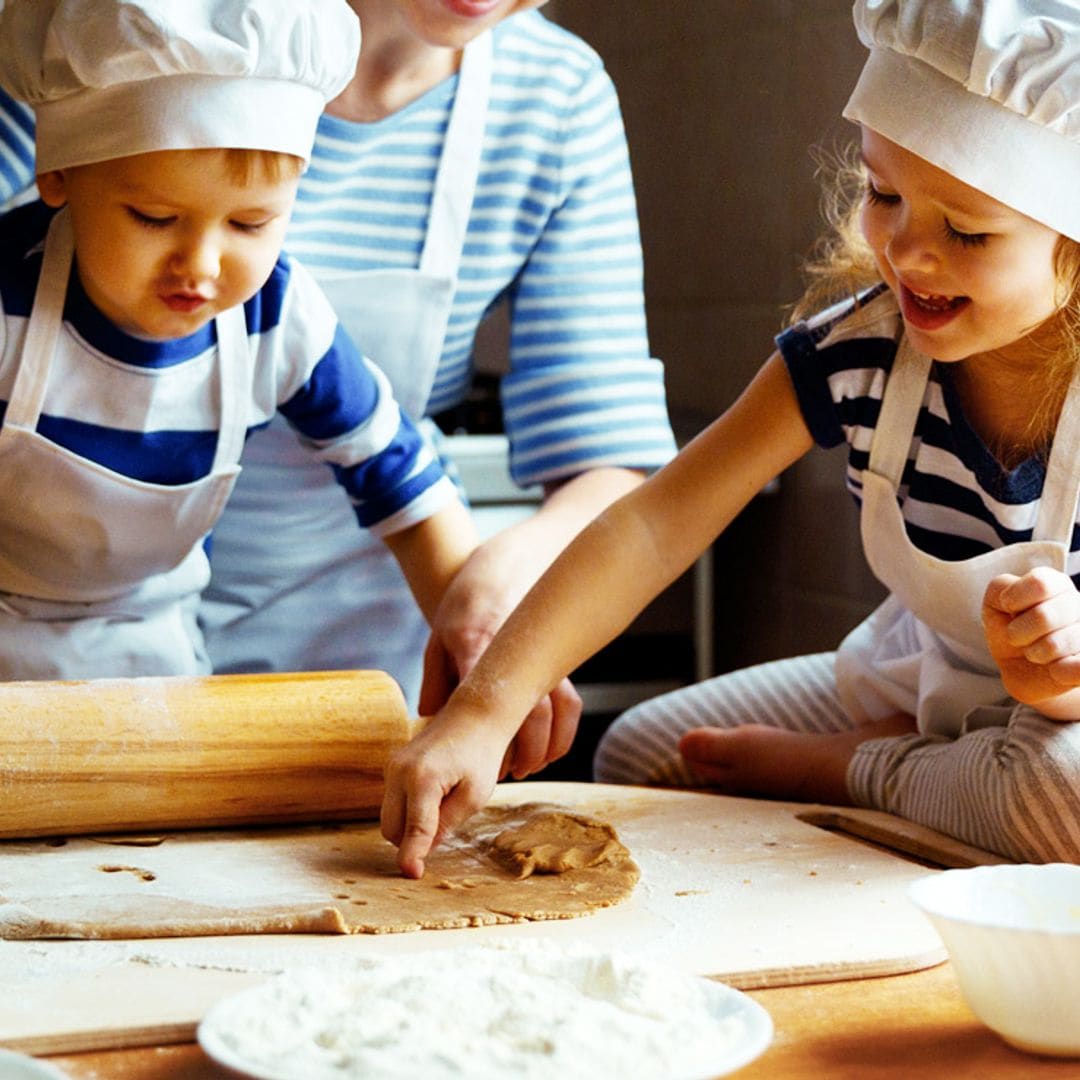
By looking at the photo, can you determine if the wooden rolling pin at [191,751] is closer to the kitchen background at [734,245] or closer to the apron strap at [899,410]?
the apron strap at [899,410]

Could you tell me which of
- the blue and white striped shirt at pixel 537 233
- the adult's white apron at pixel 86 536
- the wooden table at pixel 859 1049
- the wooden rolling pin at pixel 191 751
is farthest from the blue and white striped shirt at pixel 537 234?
the wooden table at pixel 859 1049

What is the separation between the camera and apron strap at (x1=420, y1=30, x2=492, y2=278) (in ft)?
5.06

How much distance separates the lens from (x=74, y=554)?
1291 mm

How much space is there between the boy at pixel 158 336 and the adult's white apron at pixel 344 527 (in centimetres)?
16

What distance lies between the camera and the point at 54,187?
1176 millimetres

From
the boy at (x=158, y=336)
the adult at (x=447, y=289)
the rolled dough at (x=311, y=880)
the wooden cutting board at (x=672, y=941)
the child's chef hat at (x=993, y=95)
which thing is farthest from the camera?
the adult at (x=447, y=289)

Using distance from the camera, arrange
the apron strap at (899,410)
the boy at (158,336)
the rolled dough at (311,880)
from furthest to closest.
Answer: the apron strap at (899,410) < the boy at (158,336) < the rolled dough at (311,880)

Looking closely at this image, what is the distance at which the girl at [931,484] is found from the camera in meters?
0.99

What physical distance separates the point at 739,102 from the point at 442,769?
1734 mm

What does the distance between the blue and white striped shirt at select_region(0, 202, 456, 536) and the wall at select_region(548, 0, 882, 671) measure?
3.33 ft

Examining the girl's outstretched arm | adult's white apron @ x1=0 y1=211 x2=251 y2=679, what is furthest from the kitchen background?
adult's white apron @ x1=0 y1=211 x2=251 y2=679

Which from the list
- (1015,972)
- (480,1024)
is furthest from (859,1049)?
(480,1024)

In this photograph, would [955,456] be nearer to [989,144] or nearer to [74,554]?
[989,144]

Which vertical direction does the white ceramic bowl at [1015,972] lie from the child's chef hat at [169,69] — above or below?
below
